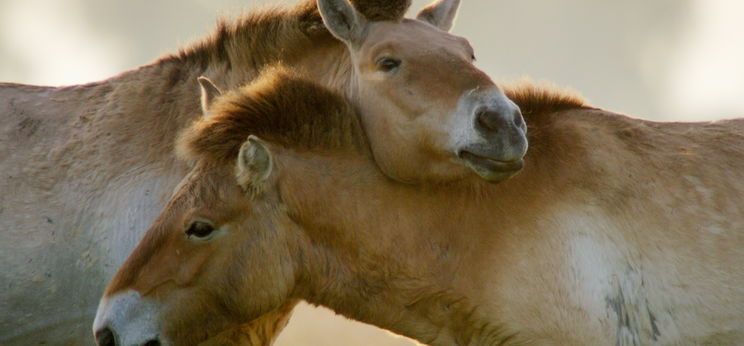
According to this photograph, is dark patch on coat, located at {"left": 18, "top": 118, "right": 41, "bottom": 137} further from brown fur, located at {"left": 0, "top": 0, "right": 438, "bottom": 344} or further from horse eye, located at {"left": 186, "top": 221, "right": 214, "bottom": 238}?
horse eye, located at {"left": 186, "top": 221, "right": 214, "bottom": 238}

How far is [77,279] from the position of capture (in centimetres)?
773

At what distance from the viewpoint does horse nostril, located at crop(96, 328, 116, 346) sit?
6062 mm

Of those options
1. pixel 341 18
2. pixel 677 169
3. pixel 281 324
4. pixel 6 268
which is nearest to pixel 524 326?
pixel 677 169

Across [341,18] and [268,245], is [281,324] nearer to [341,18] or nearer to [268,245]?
[268,245]

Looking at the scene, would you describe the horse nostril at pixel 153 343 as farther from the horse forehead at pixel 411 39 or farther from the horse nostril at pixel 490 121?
the horse forehead at pixel 411 39

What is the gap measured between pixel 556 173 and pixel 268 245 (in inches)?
81.2

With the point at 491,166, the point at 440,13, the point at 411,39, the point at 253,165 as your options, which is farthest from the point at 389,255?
the point at 440,13

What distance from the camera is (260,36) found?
8.45m

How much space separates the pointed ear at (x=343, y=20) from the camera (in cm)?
739

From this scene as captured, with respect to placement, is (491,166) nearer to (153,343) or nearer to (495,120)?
(495,120)

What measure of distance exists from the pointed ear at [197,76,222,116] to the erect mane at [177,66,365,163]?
0.52 meters

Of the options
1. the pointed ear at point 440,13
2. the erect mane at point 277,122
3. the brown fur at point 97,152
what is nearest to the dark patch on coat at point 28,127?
the brown fur at point 97,152

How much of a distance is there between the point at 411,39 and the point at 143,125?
247 centimetres

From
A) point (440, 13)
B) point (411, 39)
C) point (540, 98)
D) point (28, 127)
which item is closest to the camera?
point (411, 39)
